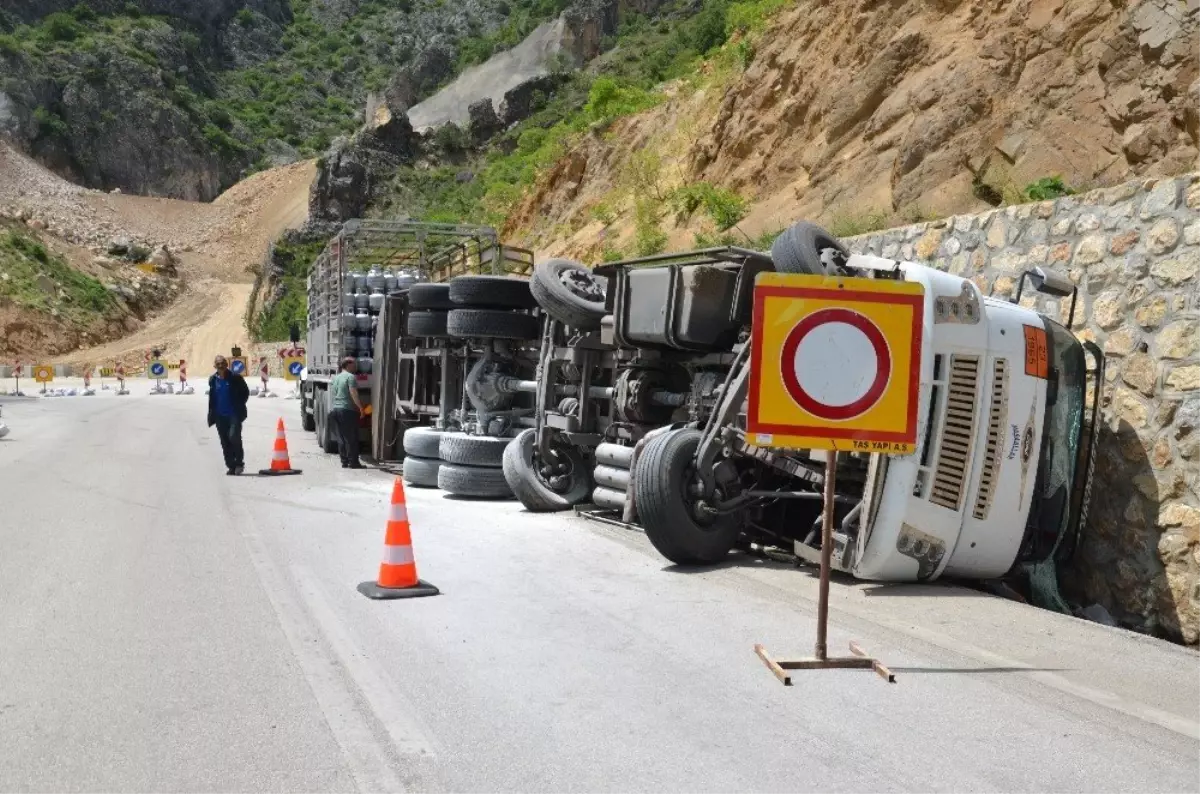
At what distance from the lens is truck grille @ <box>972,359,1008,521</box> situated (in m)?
7.07

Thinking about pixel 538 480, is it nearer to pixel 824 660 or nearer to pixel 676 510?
pixel 676 510

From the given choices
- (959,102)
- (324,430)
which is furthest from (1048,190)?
(324,430)

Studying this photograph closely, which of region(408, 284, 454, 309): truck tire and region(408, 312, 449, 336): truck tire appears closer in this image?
region(408, 312, 449, 336): truck tire

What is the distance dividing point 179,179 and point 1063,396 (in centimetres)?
11880

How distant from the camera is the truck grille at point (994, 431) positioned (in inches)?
278

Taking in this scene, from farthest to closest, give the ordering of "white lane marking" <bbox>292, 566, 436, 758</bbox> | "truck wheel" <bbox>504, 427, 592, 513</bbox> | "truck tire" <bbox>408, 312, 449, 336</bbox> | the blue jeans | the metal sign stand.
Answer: the blue jeans < "truck tire" <bbox>408, 312, 449, 336</bbox> < "truck wheel" <bbox>504, 427, 592, 513</bbox> < the metal sign stand < "white lane marking" <bbox>292, 566, 436, 758</bbox>

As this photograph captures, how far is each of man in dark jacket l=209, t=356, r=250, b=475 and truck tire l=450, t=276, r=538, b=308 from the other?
4.19m

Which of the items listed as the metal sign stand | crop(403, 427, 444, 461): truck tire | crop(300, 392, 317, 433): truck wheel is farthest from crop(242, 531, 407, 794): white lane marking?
crop(300, 392, 317, 433): truck wheel

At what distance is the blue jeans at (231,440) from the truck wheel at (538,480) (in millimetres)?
5338

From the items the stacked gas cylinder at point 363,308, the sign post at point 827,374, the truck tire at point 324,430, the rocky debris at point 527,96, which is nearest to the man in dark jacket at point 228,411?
the stacked gas cylinder at point 363,308

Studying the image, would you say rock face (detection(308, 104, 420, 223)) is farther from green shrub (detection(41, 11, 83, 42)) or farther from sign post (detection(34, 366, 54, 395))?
green shrub (detection(41, 11, 83, 42))

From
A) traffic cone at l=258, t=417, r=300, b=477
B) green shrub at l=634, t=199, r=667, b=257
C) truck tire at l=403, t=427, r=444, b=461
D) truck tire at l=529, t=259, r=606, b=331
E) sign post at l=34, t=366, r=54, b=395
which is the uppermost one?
green shrub at l=634, t=199, r=667, b=257

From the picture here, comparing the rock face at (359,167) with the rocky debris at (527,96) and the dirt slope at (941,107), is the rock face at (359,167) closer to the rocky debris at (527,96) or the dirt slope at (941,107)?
the rocky debris at (527,96)

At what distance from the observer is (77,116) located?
4321 inches
